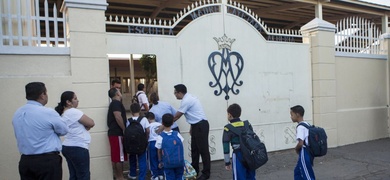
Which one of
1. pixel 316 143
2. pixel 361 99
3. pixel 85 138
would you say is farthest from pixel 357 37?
pixel 85 138

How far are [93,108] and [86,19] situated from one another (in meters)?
1.34

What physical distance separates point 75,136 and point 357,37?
24.6 feet

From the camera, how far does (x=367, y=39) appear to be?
29.4 feet

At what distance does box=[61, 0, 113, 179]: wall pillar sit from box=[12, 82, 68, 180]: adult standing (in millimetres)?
1661

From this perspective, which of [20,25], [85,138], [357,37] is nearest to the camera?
[85,138]

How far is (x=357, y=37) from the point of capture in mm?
8641

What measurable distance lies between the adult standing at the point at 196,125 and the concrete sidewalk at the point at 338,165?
37 centimetres

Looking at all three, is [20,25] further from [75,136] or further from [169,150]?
[169,150]

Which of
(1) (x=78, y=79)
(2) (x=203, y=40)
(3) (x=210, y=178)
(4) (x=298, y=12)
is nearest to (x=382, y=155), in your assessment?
(3) (x=210, y=178)

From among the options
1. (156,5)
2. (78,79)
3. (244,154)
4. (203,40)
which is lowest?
(244,154)

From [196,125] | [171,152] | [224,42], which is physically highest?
[224,42]

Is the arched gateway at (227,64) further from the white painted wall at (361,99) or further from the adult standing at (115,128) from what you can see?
the white painted wall at (361,99)

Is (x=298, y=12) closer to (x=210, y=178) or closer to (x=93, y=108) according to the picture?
(x=210, y=178)

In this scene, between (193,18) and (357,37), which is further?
(357,37)
